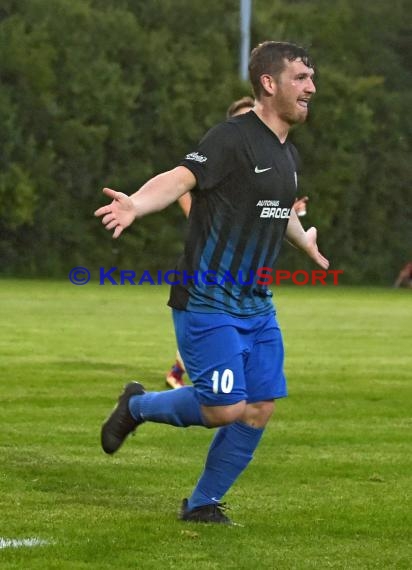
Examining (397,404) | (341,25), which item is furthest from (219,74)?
(397,404)

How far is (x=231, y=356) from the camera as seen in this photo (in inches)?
267

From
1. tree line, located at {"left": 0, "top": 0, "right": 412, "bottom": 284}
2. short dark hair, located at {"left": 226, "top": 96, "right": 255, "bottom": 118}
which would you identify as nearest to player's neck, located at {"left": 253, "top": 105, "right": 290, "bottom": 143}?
short dark hair, located at {"left": 226, "top": 96, "right": 255, "bottom": 118}

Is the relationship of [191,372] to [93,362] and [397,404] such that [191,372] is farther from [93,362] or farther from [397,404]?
[93,362]

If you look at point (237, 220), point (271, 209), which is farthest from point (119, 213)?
point (271, 209)

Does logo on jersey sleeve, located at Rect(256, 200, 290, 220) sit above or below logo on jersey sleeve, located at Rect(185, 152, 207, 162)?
below

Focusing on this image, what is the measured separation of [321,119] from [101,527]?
1815 inches

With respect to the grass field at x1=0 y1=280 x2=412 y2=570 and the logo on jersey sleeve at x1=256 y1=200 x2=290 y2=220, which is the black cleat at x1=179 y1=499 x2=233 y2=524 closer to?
the grass field at x1=0 y1=280 x2=412 y2=570

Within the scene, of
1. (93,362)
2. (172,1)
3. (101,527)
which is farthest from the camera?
(172,1)

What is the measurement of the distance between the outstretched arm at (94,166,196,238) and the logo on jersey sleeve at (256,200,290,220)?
1.24 feet

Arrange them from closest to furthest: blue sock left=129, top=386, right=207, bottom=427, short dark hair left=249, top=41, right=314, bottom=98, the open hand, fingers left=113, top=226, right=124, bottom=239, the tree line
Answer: fingers left=113, top=226, right=124, bottom=239
the open hand
short dark hair left=249, top=41, right=314, bottom=98
blue sock left=129, top=386, right=207, bottom=427
the tree line

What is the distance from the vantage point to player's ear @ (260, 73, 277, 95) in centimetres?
686

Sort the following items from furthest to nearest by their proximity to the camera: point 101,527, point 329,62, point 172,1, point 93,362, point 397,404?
1. point 329,62
2. point 172,1
3. point 93,362
4. point 397,404
5. point 101,527

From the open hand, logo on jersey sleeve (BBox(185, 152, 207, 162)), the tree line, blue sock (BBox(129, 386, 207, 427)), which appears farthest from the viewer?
the tree line

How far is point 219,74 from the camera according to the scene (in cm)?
5156
